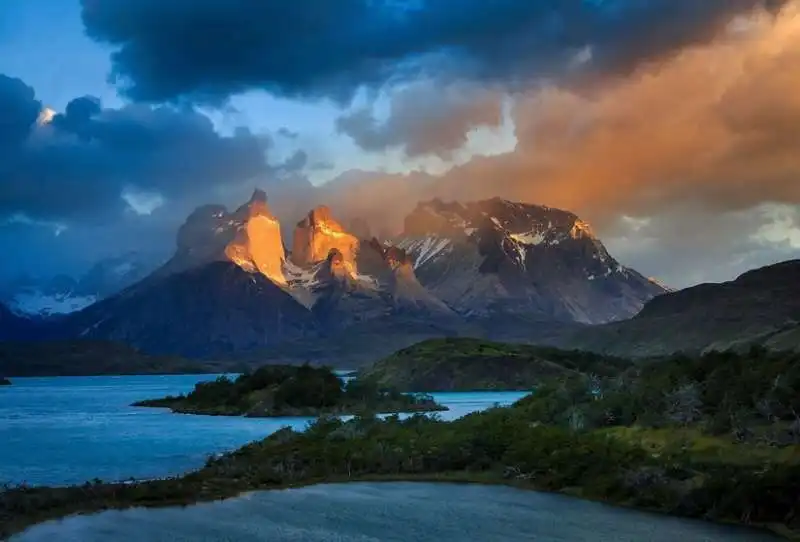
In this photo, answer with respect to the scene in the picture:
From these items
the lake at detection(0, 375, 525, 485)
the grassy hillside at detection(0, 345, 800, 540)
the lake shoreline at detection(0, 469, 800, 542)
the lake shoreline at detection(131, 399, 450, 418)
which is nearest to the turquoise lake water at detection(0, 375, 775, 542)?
the lake at detection(0, 375, 525, 485)

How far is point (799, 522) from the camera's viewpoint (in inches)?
2030

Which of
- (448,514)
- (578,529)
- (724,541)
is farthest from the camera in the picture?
(448,514)

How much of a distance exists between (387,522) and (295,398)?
122 m

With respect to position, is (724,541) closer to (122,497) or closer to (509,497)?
(509,497)

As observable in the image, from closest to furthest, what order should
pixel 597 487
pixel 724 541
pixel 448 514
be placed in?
pixel 724 541 → pixel 448 514 → pixel 597 487

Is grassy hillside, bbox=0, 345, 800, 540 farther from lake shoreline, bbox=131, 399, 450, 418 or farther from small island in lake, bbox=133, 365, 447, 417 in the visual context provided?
small island in lake, bbox=133, 365, 447, 417

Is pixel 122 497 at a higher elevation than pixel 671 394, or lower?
lower

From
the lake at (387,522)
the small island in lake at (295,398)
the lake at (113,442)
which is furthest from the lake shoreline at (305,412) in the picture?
the lake at (387,522)

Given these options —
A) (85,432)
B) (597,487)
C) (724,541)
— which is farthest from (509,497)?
(85,432)

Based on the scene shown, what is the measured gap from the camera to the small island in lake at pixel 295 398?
172 meters

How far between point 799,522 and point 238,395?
150 m

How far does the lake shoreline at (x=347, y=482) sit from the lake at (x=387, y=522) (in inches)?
40.6

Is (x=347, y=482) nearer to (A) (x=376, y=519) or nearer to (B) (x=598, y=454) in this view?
(A) (x=376, y=519)

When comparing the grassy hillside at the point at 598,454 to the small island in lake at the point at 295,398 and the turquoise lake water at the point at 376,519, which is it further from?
the small island in lake at the point at 295,398
